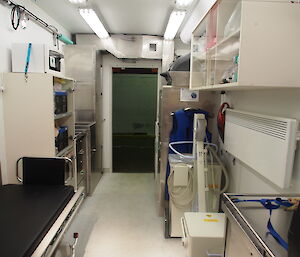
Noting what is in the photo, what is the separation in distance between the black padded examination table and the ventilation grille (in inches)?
62.8

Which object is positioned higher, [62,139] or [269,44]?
[269,44]

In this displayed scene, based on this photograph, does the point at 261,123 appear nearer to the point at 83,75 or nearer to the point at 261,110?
the point at 261,110

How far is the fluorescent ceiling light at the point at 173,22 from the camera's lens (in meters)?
2.87

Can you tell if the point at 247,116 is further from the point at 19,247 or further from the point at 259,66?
the point at 19,247

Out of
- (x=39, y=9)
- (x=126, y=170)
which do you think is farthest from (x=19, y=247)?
(x=126, y=170)

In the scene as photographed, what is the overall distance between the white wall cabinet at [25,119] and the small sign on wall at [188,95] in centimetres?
154

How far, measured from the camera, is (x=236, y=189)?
254cm

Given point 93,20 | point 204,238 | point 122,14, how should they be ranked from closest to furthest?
point 204,238 < point 93,20 < point 122,14

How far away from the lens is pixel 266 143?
1.64 m

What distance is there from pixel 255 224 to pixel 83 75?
3.49 metres

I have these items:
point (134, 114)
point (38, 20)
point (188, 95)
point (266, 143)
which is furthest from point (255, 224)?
point (134, 114)

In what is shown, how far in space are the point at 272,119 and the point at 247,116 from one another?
39 cm

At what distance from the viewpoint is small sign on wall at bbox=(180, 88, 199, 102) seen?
3.01 metres

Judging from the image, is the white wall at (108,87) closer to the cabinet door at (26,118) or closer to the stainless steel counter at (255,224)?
the cabinet door at (26,118)
